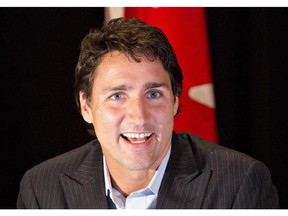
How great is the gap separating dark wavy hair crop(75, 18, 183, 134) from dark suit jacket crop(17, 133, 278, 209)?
0.72 feet

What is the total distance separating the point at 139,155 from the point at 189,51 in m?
0.80

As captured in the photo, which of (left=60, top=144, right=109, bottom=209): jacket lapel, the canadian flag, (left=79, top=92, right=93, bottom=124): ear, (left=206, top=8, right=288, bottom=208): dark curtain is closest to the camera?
(left=60, top=144, right=109, bottom=209): jacket lapel

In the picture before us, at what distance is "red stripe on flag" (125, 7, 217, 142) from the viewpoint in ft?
7.29

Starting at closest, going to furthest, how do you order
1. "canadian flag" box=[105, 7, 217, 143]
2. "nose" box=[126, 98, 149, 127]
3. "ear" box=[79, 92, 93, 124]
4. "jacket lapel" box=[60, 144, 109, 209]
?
"nose" box=[126, 98, 149, 127]
"jacket lapel" box=[60, 144, 109, 209]
"ear" box=[79, 92, 93, 124]
"canadian flag" box=[105, 7, 217, 143]

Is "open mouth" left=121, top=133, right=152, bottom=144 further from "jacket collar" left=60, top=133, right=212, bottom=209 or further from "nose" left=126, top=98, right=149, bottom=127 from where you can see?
"jacket collar" left=60, top=133, right=212, bottom=209

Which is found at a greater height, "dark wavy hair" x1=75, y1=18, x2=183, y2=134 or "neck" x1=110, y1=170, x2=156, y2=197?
"dark wavy hair" x1=75, y1=18, x2=183, y2=134

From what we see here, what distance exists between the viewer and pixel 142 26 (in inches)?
63.5

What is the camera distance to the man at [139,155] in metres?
1.54

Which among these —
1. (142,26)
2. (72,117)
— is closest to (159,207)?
(142,26)

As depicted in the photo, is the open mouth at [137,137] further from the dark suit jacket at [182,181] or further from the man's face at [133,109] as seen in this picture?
the dark suit jacket at [182,181]

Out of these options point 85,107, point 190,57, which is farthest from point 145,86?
point 190,57

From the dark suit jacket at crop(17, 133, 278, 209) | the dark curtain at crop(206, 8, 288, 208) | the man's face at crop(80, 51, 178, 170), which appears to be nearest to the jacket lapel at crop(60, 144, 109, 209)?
the dark suit jacket at crop(17, 133, 278, 209)

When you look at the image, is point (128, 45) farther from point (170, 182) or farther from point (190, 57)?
point (190, 57)
